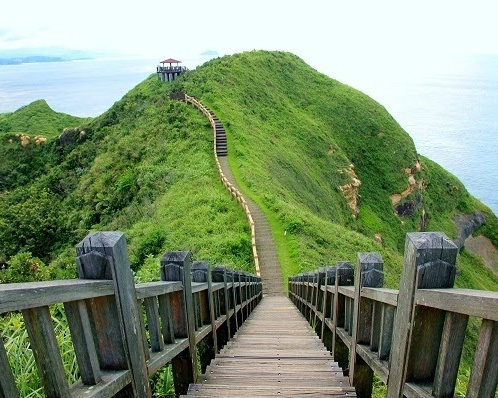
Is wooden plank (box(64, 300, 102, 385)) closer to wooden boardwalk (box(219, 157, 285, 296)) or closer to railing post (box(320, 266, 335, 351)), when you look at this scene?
railing post (box(320, 266, 335, 351))

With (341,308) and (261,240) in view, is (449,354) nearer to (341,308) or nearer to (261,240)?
(341,308)

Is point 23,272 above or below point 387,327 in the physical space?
below

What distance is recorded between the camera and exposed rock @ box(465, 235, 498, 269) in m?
50.2

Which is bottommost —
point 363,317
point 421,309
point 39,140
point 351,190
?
point 351,190

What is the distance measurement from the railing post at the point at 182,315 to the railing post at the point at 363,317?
1316 millimetres

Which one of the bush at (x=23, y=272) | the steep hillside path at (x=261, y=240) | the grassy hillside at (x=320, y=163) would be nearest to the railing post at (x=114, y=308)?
the bush at (x=23, y=272)

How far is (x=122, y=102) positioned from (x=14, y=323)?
46046 mm

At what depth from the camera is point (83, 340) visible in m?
2.16

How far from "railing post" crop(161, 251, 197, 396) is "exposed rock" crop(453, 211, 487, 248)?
50273 millimetres

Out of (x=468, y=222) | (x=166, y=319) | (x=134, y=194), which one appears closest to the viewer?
(x=166, y=319)

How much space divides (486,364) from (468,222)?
55.0m

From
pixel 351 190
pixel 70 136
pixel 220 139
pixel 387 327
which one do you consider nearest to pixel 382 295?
pixel 387 327

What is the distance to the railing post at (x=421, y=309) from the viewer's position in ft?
7.11

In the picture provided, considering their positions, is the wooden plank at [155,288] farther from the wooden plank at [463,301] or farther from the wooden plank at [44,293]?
the wooden plank at [463,301]
